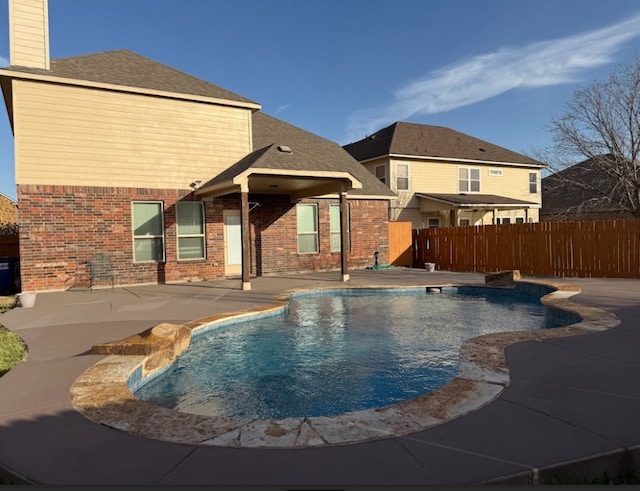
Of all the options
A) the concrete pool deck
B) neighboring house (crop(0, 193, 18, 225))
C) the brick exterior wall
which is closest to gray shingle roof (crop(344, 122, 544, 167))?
the brick exterior wall

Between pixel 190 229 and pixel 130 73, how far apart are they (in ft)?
17.0

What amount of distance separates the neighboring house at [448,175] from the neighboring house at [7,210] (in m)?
21.9

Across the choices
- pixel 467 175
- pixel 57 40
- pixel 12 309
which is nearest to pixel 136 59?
pixel 57 40

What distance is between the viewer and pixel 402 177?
22.7 metres

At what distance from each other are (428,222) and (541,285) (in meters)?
12.1

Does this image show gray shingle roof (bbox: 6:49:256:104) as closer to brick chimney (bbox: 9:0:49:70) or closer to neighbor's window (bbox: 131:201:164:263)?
brick chimney (bbox: 9:0:49:70)

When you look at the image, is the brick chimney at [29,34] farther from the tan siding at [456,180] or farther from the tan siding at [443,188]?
the tan siding at [456,180]

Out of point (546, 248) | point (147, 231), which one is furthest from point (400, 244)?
point (147, 231)

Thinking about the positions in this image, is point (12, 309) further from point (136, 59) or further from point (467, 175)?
point (467, 175)

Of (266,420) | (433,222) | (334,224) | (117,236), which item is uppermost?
(433,222)

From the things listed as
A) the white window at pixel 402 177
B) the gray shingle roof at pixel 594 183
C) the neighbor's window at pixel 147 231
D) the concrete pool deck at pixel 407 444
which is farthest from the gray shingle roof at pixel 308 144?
the concrete pool deck at pixel 407 444

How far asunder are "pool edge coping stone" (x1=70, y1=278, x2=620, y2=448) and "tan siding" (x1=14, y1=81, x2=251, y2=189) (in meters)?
8.83

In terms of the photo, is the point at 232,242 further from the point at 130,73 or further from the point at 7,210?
the point at 7,210

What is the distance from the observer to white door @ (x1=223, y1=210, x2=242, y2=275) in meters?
14.6
